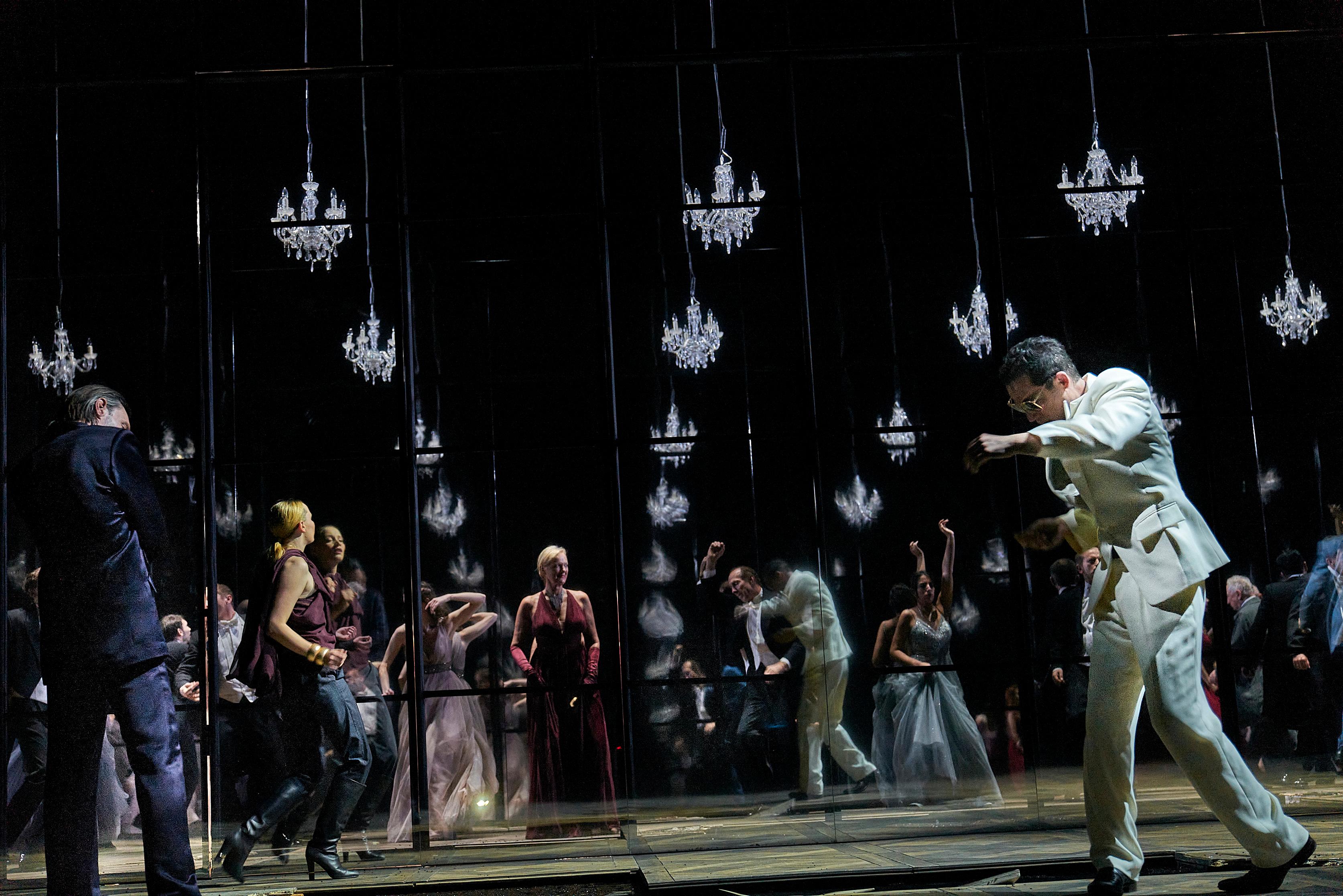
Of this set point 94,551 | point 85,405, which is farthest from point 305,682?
point 85,405

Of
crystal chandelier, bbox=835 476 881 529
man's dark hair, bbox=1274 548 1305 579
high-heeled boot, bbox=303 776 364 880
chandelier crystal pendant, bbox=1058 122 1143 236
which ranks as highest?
chandelier crystal pendant, bbox=1058 122 1143 236

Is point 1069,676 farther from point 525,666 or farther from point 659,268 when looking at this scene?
point 659,268

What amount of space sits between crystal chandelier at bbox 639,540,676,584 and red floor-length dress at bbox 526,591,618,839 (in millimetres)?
572

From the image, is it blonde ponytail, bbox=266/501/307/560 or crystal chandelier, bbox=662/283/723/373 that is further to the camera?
crystal chandelier, bbox=662/283/723/373

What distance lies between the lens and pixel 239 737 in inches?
225

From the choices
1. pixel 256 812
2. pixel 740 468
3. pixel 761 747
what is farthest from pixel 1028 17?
pixel 256 812

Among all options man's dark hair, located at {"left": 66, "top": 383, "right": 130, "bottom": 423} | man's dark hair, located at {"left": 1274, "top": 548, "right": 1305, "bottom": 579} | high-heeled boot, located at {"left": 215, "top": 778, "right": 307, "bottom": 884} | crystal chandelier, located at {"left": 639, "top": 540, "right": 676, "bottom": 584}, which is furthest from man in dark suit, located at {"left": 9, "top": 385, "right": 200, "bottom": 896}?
man's dark hair, located at {"left": 1274, "top": 548, "right": 1305, "bottom": 579}

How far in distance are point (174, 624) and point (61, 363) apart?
1.45 meters

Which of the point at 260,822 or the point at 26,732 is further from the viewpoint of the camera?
the point at 26,732

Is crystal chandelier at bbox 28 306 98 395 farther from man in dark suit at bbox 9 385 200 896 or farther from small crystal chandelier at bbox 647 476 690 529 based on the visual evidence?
small crystal chandelier at bbox 647 476 690 529

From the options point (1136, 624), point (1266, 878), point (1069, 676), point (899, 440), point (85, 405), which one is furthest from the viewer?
point (899, 440)

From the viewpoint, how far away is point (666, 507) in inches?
246

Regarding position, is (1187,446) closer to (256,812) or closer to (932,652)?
(932,652)

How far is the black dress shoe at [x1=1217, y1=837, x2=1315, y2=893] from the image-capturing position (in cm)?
322
